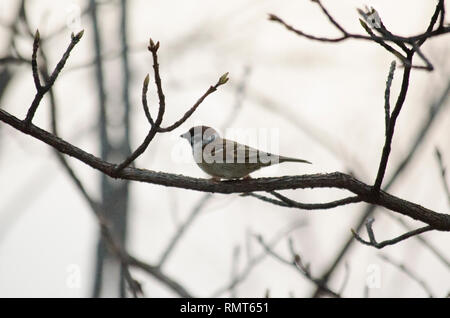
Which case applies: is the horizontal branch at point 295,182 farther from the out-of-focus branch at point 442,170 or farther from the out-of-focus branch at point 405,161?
the out-of-focus branch at point 405,161

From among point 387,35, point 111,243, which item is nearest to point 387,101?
point 387,35

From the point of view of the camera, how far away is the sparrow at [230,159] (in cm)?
445

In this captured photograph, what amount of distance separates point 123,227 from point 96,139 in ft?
3.63

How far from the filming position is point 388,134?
3244mm

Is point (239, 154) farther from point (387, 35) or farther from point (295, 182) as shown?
point (387, 35)

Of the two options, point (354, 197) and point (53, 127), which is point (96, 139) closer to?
point (53, 127)

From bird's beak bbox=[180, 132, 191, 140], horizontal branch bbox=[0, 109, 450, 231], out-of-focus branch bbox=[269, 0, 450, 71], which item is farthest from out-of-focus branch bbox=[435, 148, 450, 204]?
bird's beak bbox=[180, 132, 191, 140]

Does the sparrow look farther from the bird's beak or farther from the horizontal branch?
the horizontal branch

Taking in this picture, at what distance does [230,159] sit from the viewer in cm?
448

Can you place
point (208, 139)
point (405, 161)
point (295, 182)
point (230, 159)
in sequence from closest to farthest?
point (295, 182) < point (230, 159) < point (208, 139) < point (405, 161)

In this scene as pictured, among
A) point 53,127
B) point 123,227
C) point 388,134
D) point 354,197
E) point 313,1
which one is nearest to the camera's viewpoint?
point 313,1

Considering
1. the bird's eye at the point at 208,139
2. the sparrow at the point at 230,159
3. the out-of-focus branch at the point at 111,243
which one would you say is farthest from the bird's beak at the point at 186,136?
the out-of-focus branch at the point at 111,243
